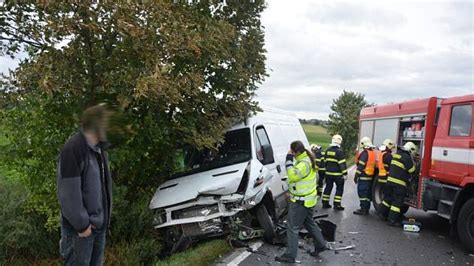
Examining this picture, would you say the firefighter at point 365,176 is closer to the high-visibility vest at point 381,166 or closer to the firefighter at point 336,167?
the firefighter at point 336,167

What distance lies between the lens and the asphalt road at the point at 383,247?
6.16m

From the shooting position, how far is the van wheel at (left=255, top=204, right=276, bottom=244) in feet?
22.1

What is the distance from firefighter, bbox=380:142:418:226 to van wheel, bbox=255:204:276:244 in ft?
9.90

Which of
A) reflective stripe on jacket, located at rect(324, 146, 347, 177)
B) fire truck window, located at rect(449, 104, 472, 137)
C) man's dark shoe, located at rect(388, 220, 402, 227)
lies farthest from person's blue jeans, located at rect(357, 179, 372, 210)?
fire truck window, located at rect(449, 104, 472, 137)

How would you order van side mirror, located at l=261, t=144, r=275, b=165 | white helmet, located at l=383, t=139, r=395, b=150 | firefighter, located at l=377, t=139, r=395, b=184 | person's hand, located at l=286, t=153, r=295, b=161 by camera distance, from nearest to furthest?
van side mirror, located at l=261, t=144, r=275, b=165 < person's hand, located at l=286, t=153, r=295, b=161 < firefighter, located at l=377, t=139, r=395, b=184 < white helmet, located at l=383, t=139, r=395, b=150

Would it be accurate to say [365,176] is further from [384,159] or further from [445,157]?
[445,157]

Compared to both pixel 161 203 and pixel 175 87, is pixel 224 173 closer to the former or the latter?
pixel 161 203

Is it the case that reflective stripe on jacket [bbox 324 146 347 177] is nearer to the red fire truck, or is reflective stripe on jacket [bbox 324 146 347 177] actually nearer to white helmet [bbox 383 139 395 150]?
white helmet [bbox 383 139 395 150]

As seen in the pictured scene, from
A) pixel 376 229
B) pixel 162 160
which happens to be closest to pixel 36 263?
pixel 162 160

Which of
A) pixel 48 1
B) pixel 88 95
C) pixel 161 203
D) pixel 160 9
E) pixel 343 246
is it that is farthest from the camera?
pixel 343 246

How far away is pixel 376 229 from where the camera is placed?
8.36 m

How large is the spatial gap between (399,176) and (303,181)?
3.17 metres

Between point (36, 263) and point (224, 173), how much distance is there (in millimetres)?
2810

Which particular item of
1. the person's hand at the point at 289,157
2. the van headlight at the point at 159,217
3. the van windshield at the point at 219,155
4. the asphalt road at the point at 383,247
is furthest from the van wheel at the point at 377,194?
the van headlight at the point at 159,217
